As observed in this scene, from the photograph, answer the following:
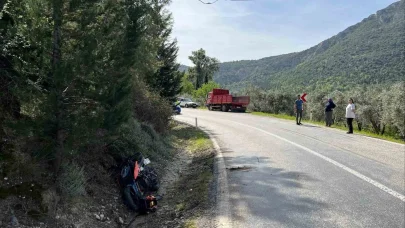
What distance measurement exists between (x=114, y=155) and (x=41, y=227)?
11.0ft

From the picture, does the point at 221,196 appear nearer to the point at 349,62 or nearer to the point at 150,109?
the point at 150,109

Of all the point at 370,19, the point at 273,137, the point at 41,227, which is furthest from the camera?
the point at 370,19

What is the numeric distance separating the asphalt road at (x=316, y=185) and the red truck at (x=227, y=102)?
2482 cm

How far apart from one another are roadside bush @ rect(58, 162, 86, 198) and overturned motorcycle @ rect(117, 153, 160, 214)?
3.39 ft

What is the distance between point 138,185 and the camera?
7328 mm

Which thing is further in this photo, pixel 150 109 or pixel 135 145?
pixel 150 109

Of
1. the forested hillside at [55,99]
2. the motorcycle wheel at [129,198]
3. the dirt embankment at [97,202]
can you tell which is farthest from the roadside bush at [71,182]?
the motorcycle wheel at [129,198]

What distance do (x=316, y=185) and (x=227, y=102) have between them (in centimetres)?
3164

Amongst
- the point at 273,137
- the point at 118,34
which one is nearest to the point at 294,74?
the point at 273,137

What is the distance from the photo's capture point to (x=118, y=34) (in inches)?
270

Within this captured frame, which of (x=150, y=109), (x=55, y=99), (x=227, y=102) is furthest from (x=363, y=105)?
(x=55, y=99)

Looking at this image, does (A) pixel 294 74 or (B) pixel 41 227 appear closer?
(B) pixel 41 227

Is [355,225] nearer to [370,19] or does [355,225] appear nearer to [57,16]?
[57,16]

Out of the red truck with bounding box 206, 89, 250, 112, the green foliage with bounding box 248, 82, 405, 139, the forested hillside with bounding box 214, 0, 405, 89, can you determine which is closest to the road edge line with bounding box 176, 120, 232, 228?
the green foliage with bounding box 248, 82, 405, 139
